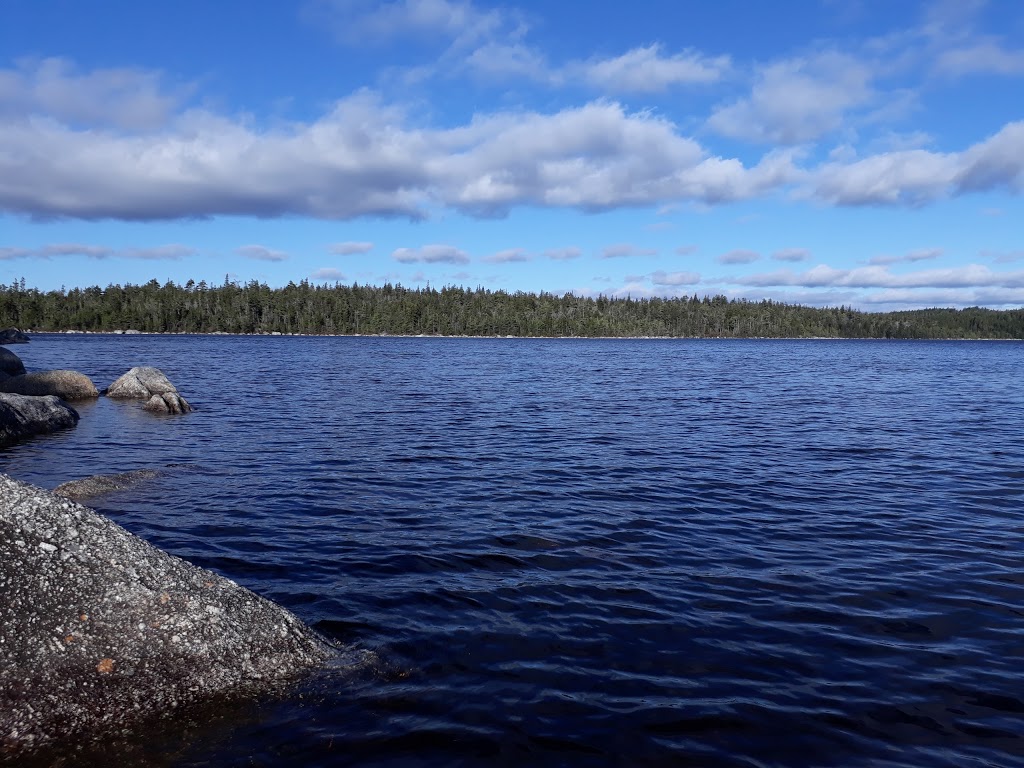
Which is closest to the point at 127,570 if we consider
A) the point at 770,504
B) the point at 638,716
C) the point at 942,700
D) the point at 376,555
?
the point at 376,555

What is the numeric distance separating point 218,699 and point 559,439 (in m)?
17.6

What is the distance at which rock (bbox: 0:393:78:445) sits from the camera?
72.8 ft

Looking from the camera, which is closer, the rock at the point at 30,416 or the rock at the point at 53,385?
the rock at the point at 30,416

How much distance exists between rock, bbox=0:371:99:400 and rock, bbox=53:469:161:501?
56.1ft

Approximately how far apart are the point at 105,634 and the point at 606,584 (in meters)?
6.64

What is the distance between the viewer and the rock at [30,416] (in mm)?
22188

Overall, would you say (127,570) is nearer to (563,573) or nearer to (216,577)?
(216,577)

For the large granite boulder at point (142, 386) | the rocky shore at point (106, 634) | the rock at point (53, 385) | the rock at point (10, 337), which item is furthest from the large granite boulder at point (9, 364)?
the rock at point (10, 337)

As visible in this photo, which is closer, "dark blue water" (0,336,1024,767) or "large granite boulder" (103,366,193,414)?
"dark blue water" (0,336,1024,767)

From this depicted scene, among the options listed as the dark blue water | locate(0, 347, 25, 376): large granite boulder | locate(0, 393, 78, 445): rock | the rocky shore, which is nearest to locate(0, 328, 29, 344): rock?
locate(0, 347, 25, 376): large granite boulder

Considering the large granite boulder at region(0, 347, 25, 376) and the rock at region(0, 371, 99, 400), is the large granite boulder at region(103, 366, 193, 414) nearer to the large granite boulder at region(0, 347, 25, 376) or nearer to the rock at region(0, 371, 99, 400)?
the rock at region(0, 371, 99, 400)

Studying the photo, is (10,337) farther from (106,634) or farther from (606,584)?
(606,584)

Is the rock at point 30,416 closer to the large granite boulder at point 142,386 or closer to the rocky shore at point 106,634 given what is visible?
the large granite boulder at point 142,386

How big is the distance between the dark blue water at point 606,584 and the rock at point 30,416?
0.99m
